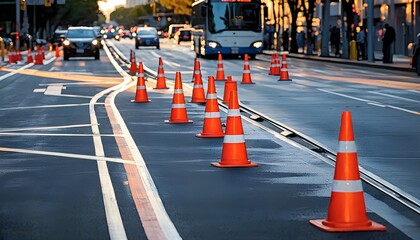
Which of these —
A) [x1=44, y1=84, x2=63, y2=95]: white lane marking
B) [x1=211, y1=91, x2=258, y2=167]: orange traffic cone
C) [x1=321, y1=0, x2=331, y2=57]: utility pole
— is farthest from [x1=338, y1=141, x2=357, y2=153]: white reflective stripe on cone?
[x1=321, y1=0, x2=331, y2=57]: utility pole

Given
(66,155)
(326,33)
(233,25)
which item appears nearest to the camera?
(66,155)

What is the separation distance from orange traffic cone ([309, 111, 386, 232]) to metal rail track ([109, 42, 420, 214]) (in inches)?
46.2

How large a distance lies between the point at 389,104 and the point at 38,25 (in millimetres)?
106190

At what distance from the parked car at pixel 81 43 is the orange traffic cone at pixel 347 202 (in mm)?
47774

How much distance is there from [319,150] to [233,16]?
141ft

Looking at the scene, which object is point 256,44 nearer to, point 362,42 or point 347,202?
point 362,42

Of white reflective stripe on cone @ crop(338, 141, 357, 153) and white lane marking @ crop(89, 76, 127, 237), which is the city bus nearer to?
white lane marking @ crop(89, 76, 127, 237)

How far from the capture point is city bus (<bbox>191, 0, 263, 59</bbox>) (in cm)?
5756

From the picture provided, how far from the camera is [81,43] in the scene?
184 ft

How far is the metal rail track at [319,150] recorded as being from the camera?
10.7m

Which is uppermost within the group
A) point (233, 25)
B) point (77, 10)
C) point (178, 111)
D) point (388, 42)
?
point (77, 10)

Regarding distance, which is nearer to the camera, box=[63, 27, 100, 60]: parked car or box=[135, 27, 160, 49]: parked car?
box=[63, 27, 100, 60]: parked car

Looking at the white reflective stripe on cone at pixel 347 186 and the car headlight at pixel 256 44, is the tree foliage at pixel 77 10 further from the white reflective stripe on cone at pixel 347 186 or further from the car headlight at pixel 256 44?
the white reflective stripe on cone at pixel 347 186

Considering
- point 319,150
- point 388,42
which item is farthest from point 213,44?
point 319,150
